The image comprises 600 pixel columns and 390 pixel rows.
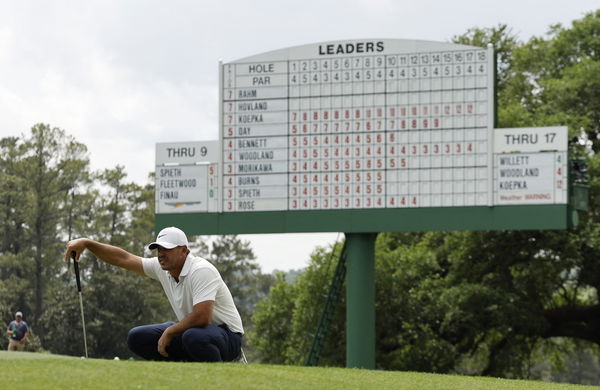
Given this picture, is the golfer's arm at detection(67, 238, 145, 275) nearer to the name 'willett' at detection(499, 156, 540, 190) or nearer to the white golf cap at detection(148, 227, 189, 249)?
the white golf cap at detection(148, 227, 189, 249)

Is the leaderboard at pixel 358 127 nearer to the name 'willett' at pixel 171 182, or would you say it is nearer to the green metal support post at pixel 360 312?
the name 'willett' at pixel 171 182

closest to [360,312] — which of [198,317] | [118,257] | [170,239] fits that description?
[118,257]

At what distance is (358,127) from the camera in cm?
2030

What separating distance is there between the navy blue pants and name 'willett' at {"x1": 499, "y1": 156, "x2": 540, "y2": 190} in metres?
11.9

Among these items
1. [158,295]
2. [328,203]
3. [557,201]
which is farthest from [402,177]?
[158,295]

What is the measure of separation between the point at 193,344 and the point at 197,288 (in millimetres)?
452

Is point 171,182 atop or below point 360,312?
atop

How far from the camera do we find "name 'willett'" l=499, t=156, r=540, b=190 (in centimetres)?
1948

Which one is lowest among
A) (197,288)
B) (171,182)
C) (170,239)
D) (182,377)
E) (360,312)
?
(360,312)

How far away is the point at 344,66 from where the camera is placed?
2039 centimetres

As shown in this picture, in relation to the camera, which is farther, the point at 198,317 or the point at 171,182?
the point at 171,182

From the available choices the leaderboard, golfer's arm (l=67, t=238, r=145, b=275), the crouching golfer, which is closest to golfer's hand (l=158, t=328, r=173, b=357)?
the crouching golfer

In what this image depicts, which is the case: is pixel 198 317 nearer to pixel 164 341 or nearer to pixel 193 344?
pixel 193 344

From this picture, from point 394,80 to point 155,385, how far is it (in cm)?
1399
